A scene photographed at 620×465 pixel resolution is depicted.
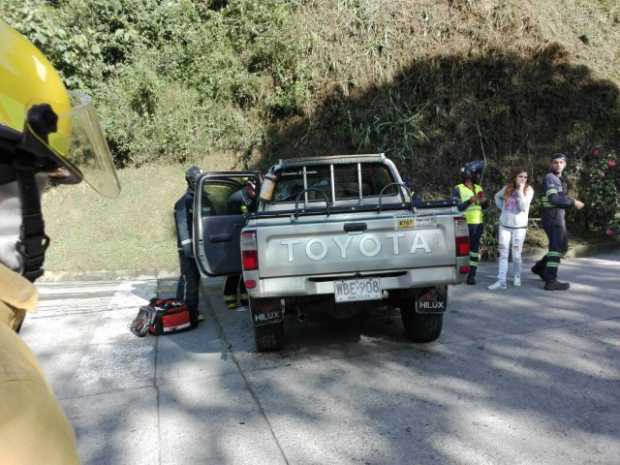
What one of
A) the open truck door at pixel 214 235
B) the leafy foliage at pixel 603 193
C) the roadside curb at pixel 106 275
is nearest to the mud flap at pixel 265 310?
the open truck door at pixel 214 235

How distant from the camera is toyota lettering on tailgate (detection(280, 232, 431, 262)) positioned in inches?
182

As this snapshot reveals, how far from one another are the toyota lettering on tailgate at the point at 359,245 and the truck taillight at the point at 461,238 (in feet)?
0.88

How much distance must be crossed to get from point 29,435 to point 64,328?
21.3ft

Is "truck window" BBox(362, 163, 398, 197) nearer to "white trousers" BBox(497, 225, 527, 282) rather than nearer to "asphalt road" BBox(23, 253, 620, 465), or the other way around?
"asphalt road" BBox(23, 253, 620, 465)

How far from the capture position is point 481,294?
284 inches

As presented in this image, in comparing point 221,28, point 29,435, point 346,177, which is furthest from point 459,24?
point 29,435

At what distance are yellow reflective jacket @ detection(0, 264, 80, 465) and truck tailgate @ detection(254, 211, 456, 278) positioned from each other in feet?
11.9

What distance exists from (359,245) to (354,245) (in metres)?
0.04

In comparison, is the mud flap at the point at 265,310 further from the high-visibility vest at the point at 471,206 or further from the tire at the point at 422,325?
the high-visibility vest at the point at 471,206

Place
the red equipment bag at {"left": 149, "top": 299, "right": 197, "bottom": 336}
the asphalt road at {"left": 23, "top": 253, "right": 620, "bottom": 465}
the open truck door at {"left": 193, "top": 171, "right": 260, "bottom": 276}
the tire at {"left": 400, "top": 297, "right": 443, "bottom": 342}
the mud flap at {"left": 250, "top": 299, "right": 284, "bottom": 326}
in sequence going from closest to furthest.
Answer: the asphalt road at {"left": 23, "top": 253, "right": 620, "bottom": 465}
the mud flap at {"left": 250, "top": 299, "right": 284, "bottom": 326}
the tire at {"left": 400, "top": 297, "right": 443, "bottom": 342}
the red equipment bag at {"left": 149, "top": 299, "right": 197, "bottom": 336}
the open truck door at {"left": 193, "top": 171, "right": 260, "bottom": 276}

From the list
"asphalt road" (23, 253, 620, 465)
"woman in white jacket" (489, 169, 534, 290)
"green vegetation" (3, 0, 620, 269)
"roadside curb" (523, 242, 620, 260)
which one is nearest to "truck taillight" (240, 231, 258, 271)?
"asphalt road" (23, 253, 620, 465)

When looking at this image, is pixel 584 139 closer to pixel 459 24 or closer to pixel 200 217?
pixel 459 24

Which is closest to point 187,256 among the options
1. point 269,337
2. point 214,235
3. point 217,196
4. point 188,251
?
point 188,251

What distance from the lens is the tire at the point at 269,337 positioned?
5020 millimetres
